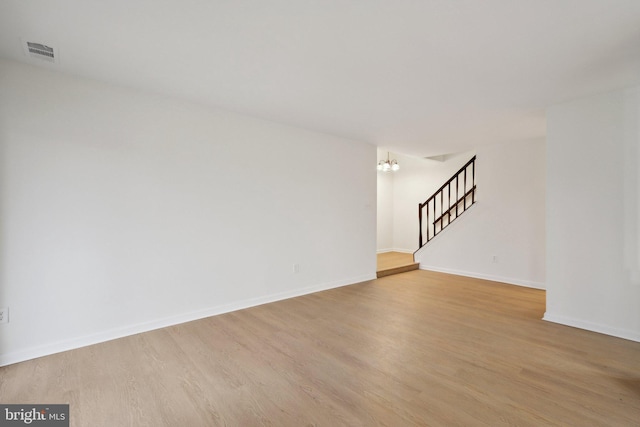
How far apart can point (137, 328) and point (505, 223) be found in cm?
573

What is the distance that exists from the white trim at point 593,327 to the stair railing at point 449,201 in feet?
9.33

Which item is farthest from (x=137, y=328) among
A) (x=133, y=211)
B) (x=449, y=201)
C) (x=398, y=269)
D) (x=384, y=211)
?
(x=384, y=211)

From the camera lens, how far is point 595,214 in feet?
10.2

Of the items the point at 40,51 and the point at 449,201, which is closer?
the point at 40,51

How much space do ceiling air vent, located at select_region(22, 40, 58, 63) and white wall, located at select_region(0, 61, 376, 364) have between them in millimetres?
263

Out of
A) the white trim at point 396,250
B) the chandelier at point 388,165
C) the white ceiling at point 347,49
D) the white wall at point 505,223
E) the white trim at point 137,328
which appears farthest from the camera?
the white trim at point 396,250

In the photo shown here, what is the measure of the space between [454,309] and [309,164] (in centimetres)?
283

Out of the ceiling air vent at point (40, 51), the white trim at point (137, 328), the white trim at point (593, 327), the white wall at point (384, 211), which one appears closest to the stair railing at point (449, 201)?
the white wall at point (384, 211)

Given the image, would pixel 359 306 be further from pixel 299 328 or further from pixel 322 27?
pixel 322 27

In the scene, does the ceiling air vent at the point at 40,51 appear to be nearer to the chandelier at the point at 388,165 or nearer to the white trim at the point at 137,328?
the white trim at the point at 137,328

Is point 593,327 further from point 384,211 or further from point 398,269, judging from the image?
point 384,211

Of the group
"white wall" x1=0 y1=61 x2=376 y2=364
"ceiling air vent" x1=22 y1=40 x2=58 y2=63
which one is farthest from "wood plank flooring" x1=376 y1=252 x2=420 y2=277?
"ceiling air vent" x1=22 y1=40 x2=58 y2=63

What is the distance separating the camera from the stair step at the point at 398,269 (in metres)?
5.54

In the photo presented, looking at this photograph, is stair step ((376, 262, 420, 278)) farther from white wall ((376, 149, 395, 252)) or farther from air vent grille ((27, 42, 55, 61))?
air vent grille ((27, 42, 55, 61))
